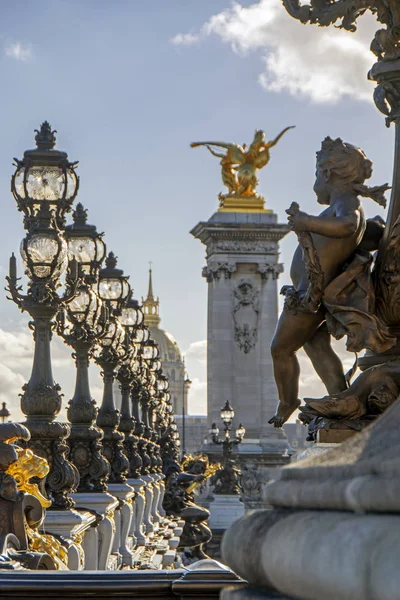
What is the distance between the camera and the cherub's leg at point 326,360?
8648 mm

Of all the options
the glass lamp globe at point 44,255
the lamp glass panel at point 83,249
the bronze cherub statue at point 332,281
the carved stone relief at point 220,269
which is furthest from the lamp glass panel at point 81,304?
the carved stone relief at point 220,269

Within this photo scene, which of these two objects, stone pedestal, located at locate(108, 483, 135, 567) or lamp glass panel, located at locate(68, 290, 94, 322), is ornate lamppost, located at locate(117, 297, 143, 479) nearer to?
stone pedestal, located at locate(108, 483, 135, 567)

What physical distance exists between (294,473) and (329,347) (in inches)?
221

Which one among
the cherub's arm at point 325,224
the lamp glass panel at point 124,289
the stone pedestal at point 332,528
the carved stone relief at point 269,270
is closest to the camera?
the stone pedestal at point 332,528

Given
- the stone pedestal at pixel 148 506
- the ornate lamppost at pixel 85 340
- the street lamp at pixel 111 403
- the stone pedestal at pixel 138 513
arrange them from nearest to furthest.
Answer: the ornate lamppost at pixel 85 340 → the street lamp at pixel 111 403 → the stone pedestal at pixel 138 513 → the stone pedestal at pixel 148 506

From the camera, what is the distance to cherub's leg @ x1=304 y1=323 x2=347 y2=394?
865cm

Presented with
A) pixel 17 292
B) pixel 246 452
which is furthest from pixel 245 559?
pixel 246 452

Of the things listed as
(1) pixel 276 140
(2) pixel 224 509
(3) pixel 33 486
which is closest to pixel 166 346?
(1) pixel 276 140

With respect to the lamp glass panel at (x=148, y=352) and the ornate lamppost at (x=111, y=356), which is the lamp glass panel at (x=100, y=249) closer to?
the ornate lamppost at (x=111, y=356)

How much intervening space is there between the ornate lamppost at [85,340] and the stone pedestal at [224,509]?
27.3 meters

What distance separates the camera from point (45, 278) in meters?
13.6

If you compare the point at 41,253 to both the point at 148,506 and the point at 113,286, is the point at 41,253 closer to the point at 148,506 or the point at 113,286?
the point at 113,286

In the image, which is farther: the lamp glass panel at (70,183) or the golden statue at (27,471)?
the lamp glass panel at (70,183)

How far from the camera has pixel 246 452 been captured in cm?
6412
